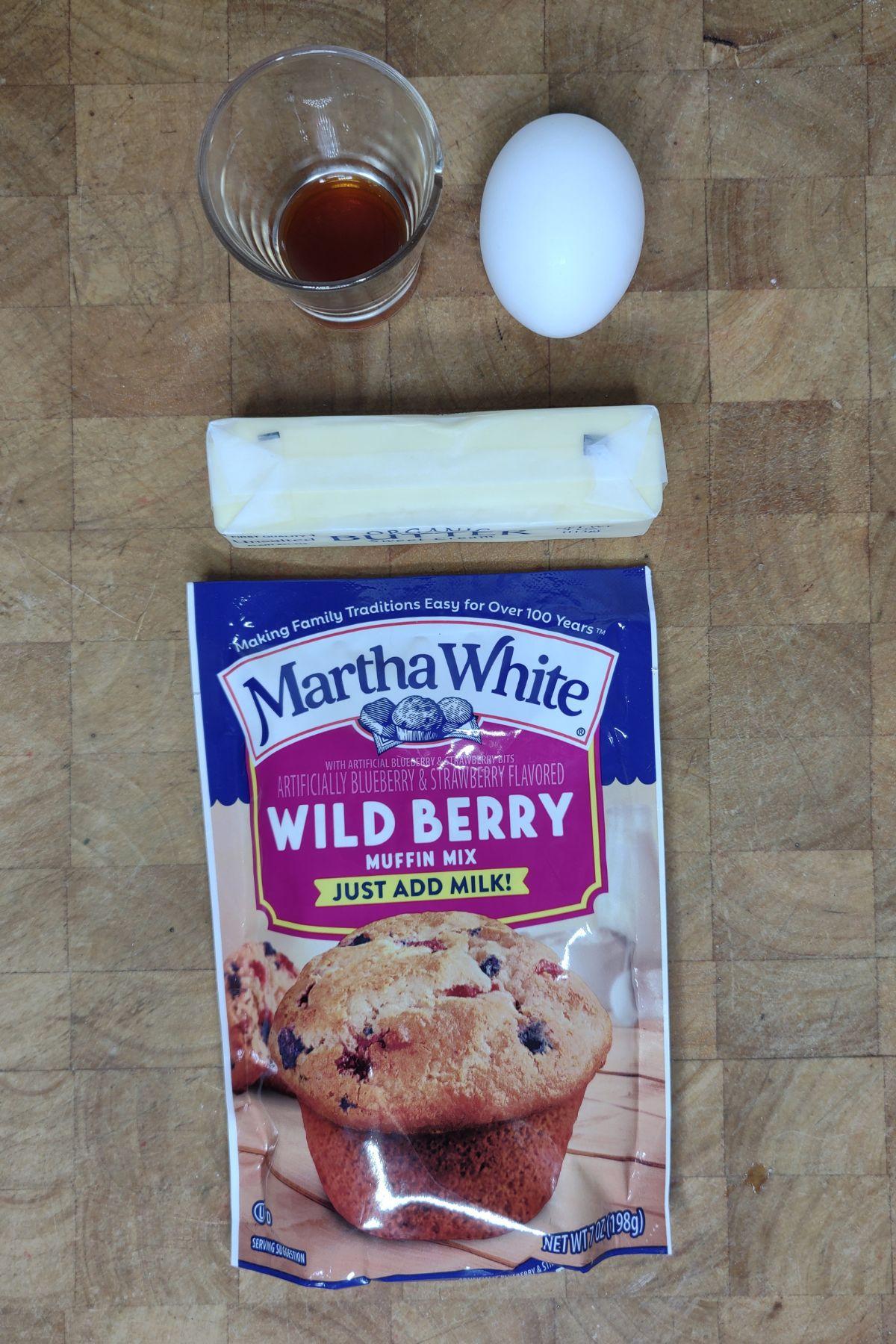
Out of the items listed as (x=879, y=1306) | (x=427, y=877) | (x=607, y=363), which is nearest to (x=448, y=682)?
(x=427, y=877)

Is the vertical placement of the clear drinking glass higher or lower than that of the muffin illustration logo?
higher

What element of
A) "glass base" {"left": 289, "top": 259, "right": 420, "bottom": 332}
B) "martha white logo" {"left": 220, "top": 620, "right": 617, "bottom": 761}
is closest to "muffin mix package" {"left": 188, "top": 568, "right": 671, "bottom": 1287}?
"martha white logo" {"left": 220, "top": 620, "right": 617, "bottom": 761}

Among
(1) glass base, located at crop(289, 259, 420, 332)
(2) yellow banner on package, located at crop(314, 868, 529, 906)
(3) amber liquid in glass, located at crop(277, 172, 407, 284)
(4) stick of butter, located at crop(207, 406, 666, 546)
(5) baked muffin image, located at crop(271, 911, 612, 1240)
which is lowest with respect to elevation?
(5) baked muffin image, located at crop(271, 911, 612, 1240)

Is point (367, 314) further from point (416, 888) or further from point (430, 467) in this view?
point (416, 888)

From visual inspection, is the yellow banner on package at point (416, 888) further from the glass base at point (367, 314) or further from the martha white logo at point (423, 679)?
the glass base at point (367, 314)

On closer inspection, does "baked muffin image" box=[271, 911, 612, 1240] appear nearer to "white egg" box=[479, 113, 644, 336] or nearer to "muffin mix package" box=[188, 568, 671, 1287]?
"muffin mix package" box=[188, 568, 671, 1287]

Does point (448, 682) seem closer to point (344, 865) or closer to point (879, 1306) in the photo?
point (344, 865)

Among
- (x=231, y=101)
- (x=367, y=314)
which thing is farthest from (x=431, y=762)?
(x=231, y=101)
